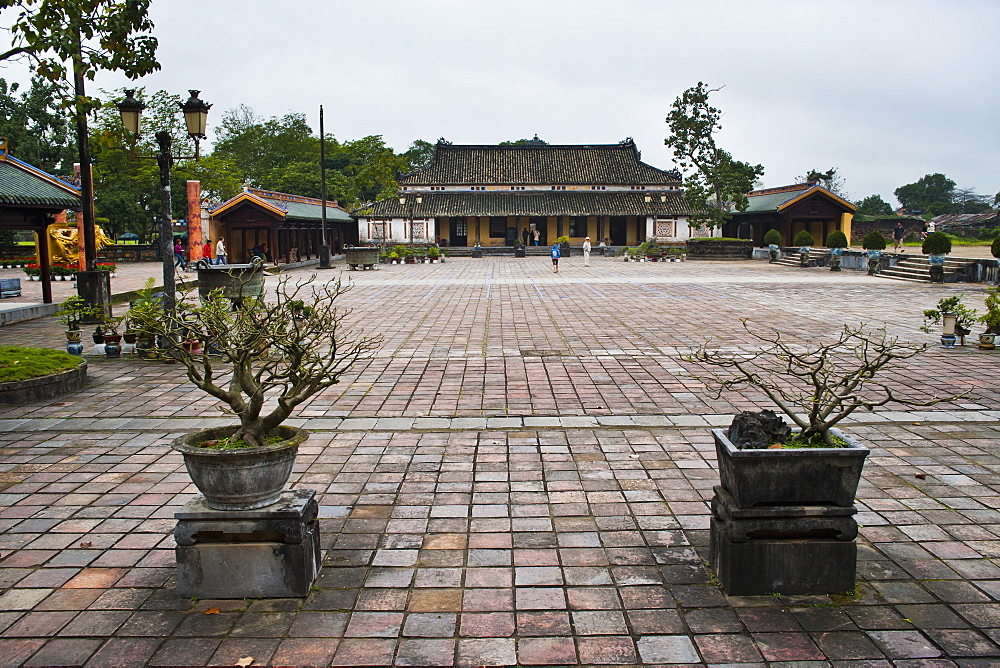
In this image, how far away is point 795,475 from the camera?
12.6 ft

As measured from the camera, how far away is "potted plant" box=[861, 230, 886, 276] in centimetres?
2919

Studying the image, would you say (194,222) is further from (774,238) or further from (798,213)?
(798,213)

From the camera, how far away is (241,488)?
3836mm

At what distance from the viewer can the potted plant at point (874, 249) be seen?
2919 cm

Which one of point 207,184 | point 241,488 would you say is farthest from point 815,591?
point 207,184

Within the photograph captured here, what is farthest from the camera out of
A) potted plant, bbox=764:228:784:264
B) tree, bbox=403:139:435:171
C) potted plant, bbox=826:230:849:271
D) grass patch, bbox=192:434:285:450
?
tree, bbox=403:139:435:171

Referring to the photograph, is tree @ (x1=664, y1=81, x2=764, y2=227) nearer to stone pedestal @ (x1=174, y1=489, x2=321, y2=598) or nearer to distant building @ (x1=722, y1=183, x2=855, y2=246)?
distant building @ (x1=722, y1=183, x2=855, y2=246)

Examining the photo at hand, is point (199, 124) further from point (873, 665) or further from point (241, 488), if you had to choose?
point (873, 665)

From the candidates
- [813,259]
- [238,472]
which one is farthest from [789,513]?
[813,259]

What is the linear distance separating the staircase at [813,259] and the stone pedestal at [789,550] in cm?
3302

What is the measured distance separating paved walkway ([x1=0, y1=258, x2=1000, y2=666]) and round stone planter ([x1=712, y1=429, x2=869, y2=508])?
0.56m

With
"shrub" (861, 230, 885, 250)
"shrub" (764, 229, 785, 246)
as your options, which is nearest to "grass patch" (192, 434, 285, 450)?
"shrub" (861, 230, 885, 250)

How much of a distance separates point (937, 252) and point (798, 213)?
57.4 feet

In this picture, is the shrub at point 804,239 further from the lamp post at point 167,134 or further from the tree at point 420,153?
the tree at point 420,153
